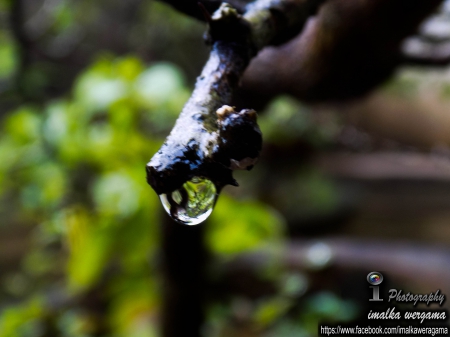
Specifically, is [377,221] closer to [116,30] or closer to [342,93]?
[342,93]

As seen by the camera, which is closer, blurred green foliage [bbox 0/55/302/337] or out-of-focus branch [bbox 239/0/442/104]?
out-of-focus branch [bbox 239/0/442/104]

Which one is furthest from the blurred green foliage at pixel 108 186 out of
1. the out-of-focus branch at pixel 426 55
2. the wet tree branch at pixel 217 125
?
the wet tree branch at pixel 217 125

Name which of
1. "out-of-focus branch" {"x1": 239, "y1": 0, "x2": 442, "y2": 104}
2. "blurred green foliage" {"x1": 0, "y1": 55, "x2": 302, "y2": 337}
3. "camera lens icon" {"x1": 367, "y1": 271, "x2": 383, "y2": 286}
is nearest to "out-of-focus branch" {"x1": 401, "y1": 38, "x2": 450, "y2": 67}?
"out-of-focus branch" {"x1": 239, "y1": 0, "x2": 442, "y2": 104}
